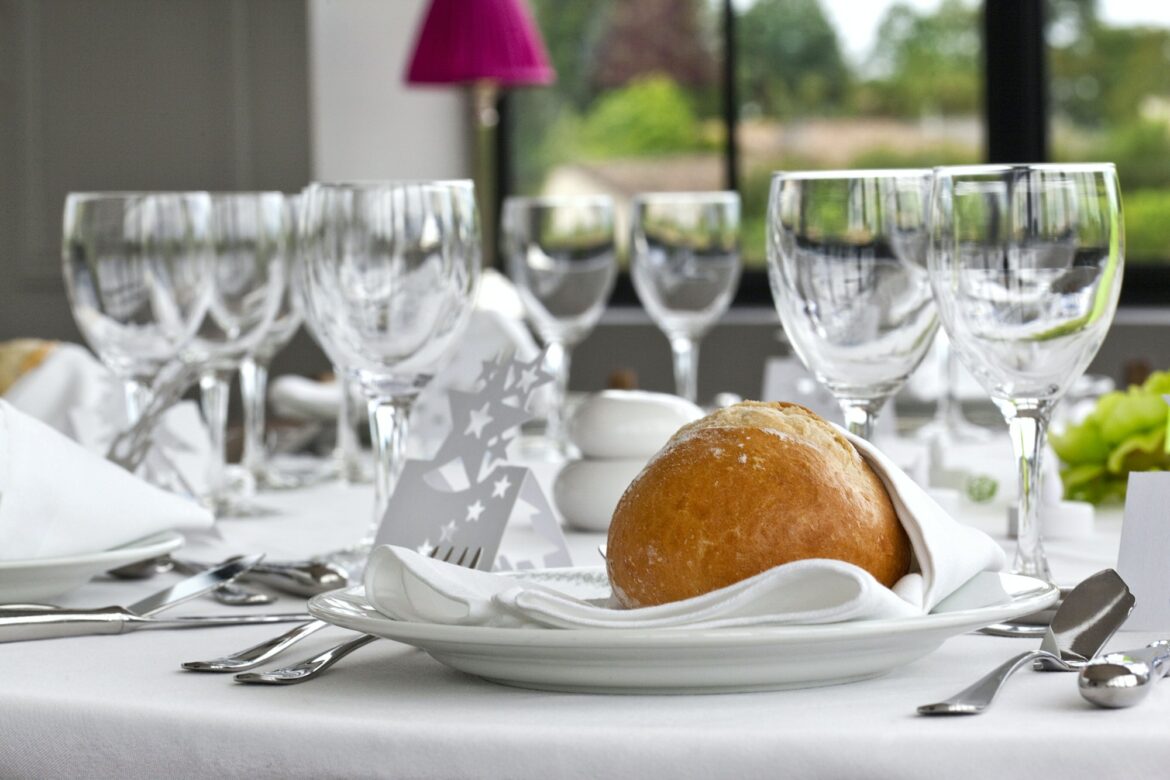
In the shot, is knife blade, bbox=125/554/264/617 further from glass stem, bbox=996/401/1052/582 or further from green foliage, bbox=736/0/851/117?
green foliage, bbox=736/0/851/117

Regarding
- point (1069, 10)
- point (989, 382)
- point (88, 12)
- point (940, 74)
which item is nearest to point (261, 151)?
point (88, 12)

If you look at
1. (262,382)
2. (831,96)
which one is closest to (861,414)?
(262,382)

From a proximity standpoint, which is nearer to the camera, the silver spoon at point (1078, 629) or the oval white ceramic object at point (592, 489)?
the silver spoon at point (1078, 629)

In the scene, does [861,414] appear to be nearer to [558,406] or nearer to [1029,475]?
[1029,475]

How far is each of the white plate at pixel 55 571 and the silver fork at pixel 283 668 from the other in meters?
0.16

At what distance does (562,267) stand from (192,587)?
80 cm

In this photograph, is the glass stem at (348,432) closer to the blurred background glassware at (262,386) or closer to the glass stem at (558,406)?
the blurred background glassware at (262,386)

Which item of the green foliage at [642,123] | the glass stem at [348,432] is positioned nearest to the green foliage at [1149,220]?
the green foliage at [642,123]

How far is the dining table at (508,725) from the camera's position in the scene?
52 cm

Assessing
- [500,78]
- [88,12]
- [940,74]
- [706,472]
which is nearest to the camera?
[706,472]

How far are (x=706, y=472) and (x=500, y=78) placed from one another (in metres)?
3.77

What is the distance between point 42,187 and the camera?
16.2 feet

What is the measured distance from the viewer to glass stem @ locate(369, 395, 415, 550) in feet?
3.12

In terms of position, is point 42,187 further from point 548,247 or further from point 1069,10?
point 548,247
